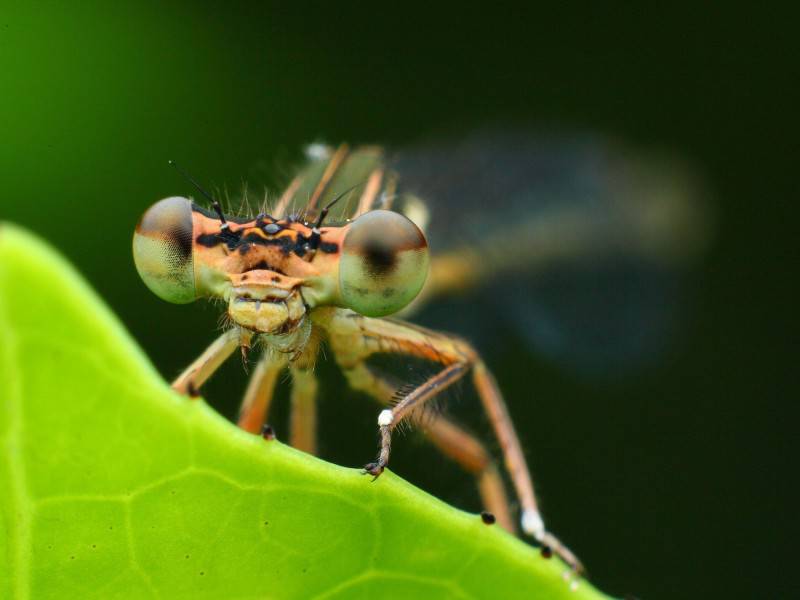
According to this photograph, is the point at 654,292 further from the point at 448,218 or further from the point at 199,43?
the point at 199,43

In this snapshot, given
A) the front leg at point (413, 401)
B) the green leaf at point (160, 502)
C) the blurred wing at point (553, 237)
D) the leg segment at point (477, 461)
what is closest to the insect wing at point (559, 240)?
the blurred wing at point (553, 237)

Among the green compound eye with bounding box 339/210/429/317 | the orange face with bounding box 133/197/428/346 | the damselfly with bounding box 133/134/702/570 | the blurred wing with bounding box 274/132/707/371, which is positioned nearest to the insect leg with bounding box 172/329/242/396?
the damselfly with bounding box 133/134/702/570

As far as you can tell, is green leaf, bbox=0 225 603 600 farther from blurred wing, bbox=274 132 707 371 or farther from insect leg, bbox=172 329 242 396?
blurred wing, bbox=274 132 707 371

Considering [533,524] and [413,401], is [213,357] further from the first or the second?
[533,524]

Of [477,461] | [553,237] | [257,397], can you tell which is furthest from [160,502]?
[553,237]

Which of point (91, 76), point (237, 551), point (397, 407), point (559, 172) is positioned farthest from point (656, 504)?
point (237, 551)

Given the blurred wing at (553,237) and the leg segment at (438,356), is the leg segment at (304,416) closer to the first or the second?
the leg segment at (438,356)
